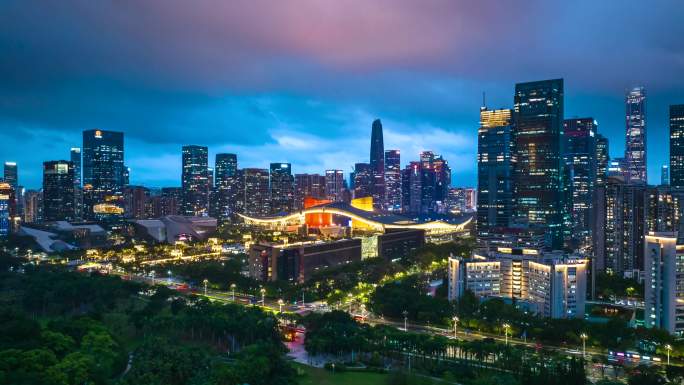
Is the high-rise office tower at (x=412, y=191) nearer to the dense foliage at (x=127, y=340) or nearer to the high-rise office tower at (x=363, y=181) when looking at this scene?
the high-rise office tower at (x=363, y=181)

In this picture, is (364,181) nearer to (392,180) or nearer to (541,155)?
(392,180)

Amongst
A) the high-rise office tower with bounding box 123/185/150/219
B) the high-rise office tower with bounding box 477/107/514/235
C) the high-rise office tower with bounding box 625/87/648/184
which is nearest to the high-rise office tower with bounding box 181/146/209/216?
the high-rise office tower with bounding box 123/185/150/219

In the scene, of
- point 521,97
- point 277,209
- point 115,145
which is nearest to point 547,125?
point 521,97

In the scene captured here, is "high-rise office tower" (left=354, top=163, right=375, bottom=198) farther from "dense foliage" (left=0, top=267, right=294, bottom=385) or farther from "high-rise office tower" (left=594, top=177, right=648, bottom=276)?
"dense foliage" (left=0, top=267, right=294, bottom=385)

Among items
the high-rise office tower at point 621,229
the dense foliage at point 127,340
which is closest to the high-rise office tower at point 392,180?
the high-rise office tower at point 621,229

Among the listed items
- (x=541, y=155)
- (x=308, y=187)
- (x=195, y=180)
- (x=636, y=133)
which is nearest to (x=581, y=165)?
(x=541, y=155)
